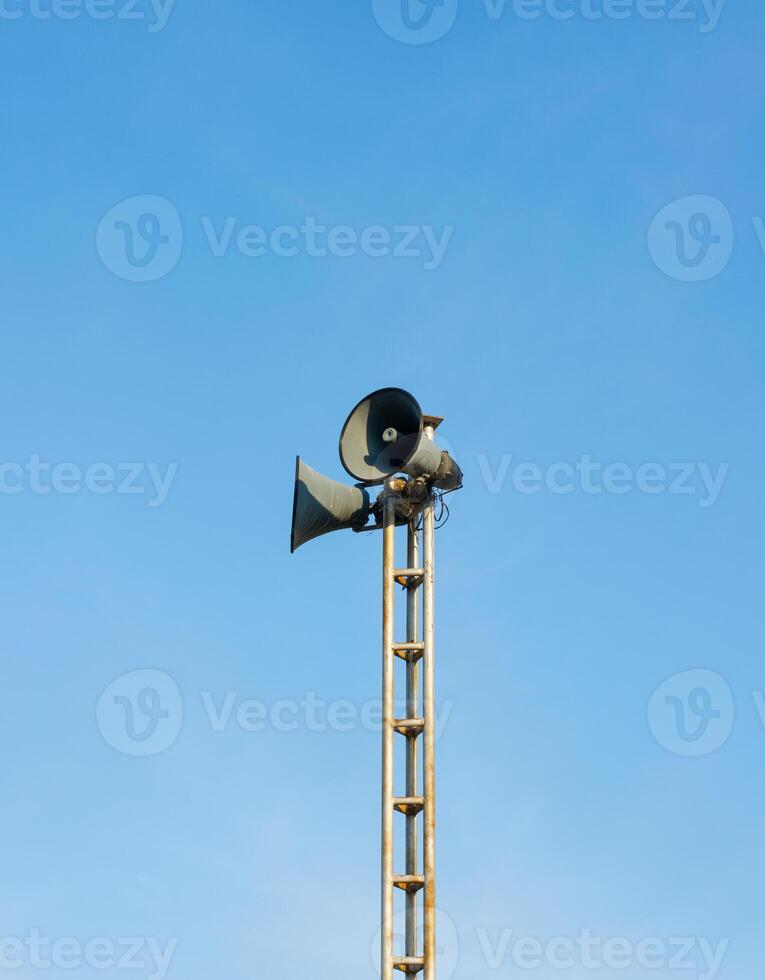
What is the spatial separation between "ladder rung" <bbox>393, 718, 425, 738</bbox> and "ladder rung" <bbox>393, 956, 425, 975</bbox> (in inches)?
98.8

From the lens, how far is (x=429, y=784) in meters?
19.9

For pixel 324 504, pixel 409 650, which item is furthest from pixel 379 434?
pixel 409 650

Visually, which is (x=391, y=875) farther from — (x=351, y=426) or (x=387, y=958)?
(x=351, y=426)

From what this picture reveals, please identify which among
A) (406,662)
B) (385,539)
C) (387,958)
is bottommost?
(387,958)

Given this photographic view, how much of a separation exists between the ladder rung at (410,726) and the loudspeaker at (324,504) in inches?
116

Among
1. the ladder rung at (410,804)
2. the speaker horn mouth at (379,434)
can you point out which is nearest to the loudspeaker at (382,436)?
the speaker horn mouth at (379,434)

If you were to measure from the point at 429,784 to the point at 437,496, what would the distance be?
366cm

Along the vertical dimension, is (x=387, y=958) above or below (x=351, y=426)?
below

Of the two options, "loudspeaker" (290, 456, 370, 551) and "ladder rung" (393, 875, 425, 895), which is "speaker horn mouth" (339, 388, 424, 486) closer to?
"loudspeaker" (290, 456, 370, 551)

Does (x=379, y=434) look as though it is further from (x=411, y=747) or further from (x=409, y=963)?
(x=409, y=963)

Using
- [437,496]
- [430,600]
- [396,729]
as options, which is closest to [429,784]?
[396,729]

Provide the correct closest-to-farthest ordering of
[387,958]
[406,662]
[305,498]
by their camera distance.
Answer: [387,958] < [406,662] < [305,498]

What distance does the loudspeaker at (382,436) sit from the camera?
21.8 metres

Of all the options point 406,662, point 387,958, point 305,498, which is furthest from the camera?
point 305,498
